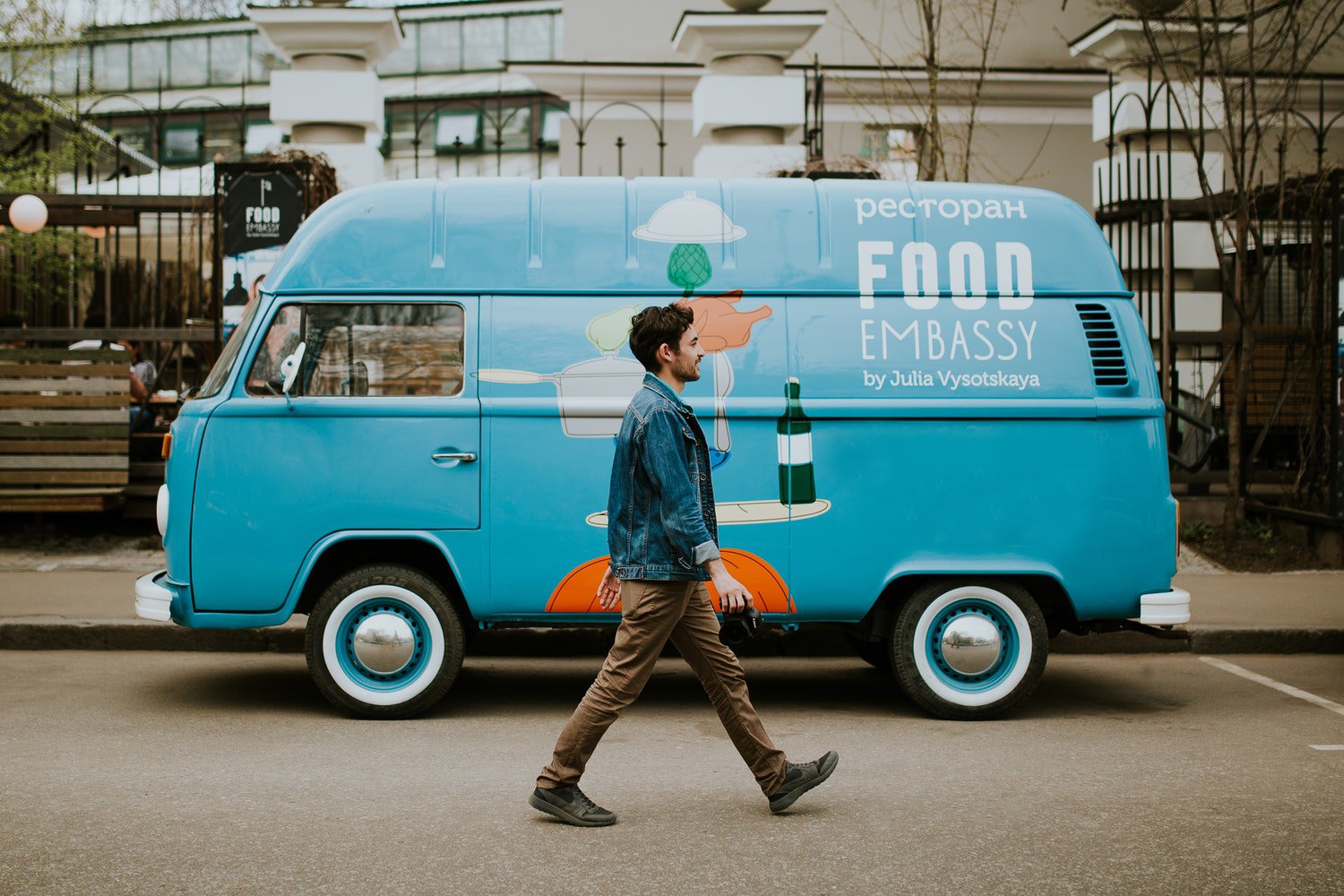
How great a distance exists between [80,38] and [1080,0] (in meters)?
11.6

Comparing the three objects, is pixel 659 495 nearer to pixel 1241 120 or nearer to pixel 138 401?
pixel 138 401

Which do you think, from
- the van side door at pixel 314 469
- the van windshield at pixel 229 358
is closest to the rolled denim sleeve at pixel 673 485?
the van side door at pixel 314 469

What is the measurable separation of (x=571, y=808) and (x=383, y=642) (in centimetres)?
203

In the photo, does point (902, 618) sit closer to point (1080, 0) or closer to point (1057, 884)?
point (1057, 884)

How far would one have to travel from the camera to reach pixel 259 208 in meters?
11.0

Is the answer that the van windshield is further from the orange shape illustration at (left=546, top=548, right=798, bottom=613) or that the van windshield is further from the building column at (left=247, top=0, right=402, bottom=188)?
the building column at (left=247, top=0, right=402, bottom=188)

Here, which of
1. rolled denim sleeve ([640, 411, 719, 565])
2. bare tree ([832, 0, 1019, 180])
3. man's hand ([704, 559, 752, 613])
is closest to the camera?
man's hand ([704, 559, 752, 613])

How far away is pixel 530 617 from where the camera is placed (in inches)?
269

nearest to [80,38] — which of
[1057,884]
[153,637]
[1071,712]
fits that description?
[153,637]

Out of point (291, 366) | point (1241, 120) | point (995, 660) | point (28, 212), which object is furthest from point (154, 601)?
point (1241, 120)

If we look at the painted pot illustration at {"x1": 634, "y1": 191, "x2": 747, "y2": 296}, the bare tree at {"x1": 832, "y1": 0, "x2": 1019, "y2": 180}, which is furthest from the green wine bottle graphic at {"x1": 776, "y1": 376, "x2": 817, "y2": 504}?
the bare tree at {"x1": 832, "y1": 0, "x2": 1019, "y2": 180}

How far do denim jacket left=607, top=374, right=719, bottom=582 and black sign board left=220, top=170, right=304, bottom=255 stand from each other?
6.90m

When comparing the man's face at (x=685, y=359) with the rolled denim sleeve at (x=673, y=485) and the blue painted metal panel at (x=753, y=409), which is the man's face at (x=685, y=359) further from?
the blue painted metal panel at (x=753, y=409)

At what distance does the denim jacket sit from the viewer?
4.94m
